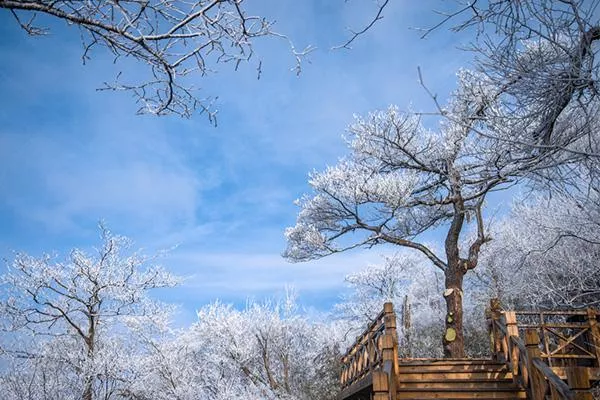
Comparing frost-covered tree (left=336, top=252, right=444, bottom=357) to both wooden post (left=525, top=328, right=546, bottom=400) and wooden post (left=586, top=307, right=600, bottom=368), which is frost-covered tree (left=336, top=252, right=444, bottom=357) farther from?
wooden post (left=525, top=328, right=546, bottom=400)

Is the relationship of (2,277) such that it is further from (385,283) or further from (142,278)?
(385,283)

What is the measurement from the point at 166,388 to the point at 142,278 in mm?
4100

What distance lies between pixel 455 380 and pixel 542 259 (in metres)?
7.36

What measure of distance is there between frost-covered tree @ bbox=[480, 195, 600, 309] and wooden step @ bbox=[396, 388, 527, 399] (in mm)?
3671

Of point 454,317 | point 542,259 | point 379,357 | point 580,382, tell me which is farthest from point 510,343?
point 542,259

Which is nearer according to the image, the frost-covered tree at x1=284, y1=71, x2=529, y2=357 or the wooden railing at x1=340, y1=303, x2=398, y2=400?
the wooden railing at x1=340, y1=303, x2=398, y2=400

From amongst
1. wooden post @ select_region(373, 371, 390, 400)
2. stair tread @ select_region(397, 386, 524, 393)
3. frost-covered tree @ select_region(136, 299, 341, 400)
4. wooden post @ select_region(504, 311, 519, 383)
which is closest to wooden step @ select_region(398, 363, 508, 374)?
wooden post @ select_region(504, 311, 519, 383)

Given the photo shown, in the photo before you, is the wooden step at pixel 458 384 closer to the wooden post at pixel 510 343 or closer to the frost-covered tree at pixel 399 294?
the wooden post at pixel 510 343

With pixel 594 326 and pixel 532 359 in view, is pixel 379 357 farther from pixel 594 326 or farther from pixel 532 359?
pixel 594 326

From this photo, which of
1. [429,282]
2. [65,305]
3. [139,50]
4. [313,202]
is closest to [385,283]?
[429,282]

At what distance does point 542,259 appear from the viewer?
13.6m

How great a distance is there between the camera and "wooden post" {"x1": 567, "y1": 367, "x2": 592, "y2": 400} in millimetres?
4498

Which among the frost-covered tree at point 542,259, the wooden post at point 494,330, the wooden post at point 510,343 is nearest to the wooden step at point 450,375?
the wooden post at point 510,343

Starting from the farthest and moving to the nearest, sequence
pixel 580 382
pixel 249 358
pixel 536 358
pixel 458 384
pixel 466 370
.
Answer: pixel 249 358 < pixel 466 370 < pixel 458 384 < pixel 536 358 < pixel 580 382
